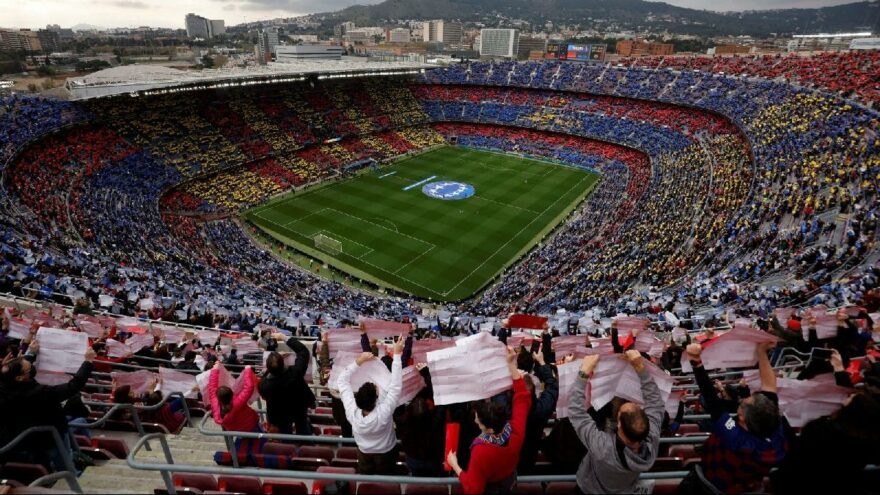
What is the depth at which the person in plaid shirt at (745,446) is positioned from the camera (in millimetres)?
3820

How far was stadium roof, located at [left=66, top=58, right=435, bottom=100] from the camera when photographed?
4119 centimetres

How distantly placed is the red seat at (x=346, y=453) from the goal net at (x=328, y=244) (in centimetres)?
3030

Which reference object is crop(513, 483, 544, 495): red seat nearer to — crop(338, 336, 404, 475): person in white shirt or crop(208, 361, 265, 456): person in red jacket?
crop(338, 336, 404, 475): person in white shirt

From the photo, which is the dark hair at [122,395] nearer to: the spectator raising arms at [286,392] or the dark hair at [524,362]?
the spectator raising arms at [286,392]

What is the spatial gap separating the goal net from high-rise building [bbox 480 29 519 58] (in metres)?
154

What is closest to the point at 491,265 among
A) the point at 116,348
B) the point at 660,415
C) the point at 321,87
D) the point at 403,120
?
the point at 116,348

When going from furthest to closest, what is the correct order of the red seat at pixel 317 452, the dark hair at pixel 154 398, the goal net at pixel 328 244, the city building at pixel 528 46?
the city building at pixel 528 46 < the goal net at pixel 328 244 < the dark hair at pixel 154 398 < the red seat at pixel 317 452

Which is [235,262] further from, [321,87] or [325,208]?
[321,87]

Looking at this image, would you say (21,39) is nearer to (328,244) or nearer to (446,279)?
(328,244)

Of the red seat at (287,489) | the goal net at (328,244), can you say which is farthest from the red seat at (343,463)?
the goal net at (328,244)

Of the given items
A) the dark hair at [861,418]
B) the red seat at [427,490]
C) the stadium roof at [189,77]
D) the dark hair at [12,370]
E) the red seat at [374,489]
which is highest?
the stadium roof at [189,77]

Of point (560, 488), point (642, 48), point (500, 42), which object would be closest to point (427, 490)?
point (560, 488)

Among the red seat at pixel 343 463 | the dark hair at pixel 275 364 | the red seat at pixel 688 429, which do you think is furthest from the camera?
the red seat at pixel 688 429

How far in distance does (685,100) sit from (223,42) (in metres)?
178
